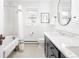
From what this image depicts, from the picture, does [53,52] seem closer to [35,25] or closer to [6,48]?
[6,48]

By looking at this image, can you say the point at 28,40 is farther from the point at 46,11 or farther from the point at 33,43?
the point at 46,11

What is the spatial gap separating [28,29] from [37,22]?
653mm

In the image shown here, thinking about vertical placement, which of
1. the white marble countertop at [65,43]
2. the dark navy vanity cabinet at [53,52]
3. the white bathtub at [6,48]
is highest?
the white marble countertop at [65,43]

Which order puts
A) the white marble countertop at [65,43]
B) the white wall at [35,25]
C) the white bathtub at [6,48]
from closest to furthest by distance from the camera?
1. the white marble countertop at [65,43]
2. the white bathtub at [6,48]
3. the white wall at [35,25]

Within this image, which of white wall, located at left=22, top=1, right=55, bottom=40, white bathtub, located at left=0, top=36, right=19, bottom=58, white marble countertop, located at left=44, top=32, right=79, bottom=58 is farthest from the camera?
white wall, located at left=22, top=1, right=55, bottom=40

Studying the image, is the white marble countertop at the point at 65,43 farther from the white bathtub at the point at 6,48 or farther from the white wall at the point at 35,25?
the white wall at the point at 35,25

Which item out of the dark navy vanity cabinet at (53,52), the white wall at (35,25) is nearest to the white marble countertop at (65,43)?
the dark navy vanity cabinet at (53,52)

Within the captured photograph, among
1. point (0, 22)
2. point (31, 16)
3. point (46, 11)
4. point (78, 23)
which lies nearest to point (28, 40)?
point (31, 16)

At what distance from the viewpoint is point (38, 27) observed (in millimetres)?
6594

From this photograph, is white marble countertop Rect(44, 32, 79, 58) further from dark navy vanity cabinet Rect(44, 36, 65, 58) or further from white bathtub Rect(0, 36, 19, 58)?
white bathtub Rect(0, 36, 19, 58)

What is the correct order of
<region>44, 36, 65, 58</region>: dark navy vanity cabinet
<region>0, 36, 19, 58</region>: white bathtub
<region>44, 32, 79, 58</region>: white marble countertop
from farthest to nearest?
<region>0, 36, 19, 58</region>: white bathtub
<region>44, 36, 65, 58</region>: dark navy vanity cabinet
<region>44, 32, 79, 58</region>: white marble countertop

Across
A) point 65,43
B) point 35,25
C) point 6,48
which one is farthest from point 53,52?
point 35,25

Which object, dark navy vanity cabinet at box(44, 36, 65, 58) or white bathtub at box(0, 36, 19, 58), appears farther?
white bathtub at box(0, 36, 19, 58)

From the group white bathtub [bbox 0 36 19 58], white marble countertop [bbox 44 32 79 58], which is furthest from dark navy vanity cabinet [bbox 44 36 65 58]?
white bathtub [bbox 0 36 19 58]
